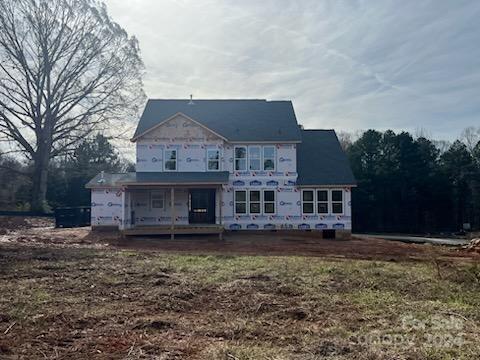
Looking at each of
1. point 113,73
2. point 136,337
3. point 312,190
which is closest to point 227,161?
point 312,190

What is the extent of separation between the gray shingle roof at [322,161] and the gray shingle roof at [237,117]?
1.82 m

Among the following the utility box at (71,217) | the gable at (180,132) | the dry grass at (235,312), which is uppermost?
the gable at (180,132)

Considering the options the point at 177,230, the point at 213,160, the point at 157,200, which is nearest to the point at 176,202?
the point at 157,200

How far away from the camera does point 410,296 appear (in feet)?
25.7

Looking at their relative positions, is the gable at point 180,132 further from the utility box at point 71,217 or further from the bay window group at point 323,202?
the utility box at point 71,217

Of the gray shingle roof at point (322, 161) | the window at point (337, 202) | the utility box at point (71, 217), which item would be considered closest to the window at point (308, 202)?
the gray shingle roof at point (322, 161)

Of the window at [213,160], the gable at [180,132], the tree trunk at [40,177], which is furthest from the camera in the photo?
the tree trunk at [40,177]

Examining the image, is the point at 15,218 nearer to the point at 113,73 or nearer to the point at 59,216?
the point at 59,216

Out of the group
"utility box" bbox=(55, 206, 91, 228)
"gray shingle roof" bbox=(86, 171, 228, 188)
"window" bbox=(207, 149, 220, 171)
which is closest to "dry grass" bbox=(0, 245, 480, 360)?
"gray shingle roof" bbox=(86, 171, 228, 188)

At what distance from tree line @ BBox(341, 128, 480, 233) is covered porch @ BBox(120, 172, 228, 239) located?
20.2 meters

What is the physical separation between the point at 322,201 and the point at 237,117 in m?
7.43

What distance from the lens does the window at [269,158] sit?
83.4ft

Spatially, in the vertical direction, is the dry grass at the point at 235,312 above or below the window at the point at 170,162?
below

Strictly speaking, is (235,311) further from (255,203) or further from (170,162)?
(170,162)
